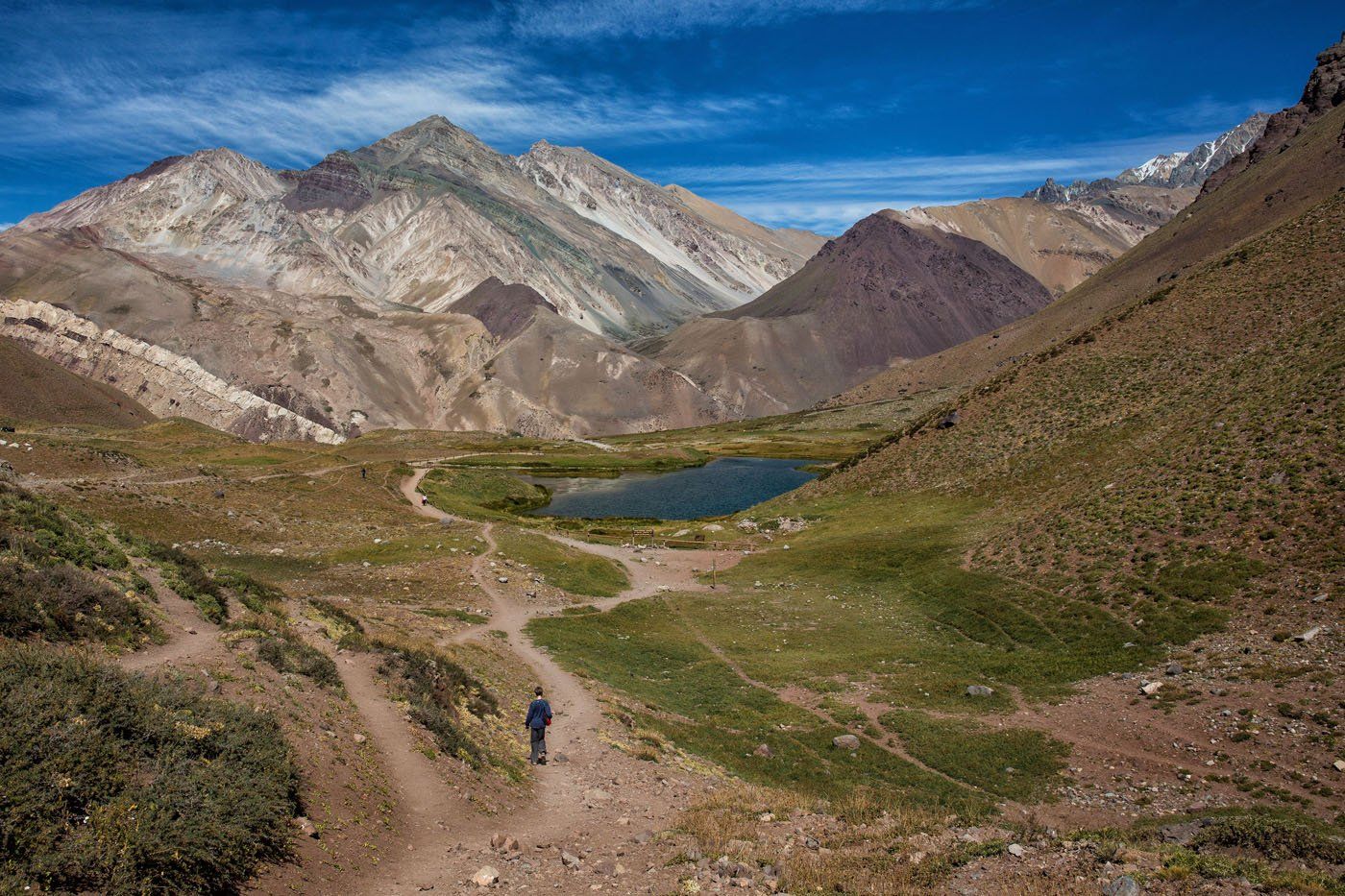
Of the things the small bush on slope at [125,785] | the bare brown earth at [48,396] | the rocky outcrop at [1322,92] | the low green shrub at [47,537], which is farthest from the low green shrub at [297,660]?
the rocky outcrop at [1322,92]

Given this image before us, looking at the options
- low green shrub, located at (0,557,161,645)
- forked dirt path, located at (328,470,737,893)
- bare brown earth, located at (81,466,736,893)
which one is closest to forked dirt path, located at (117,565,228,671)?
bare brown earth, located at (81,466,736,893)

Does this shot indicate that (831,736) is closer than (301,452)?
Yes

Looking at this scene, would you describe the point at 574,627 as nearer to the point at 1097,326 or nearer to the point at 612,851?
the point at 612,851

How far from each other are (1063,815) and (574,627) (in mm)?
27128

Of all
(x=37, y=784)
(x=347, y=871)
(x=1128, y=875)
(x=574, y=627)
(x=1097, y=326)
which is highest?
(x=1097, y=326)

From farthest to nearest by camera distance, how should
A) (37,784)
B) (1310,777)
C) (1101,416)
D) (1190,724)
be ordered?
(1101,416) < (1190,724) < (1310,777) < (37,784)

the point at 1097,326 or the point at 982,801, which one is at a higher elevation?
the point at 1097,326

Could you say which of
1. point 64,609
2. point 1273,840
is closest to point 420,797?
point 64,609

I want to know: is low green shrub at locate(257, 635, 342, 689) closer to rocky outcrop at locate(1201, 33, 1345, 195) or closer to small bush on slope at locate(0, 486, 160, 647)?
small bush on slope at locate(0, 486, 160, 647)

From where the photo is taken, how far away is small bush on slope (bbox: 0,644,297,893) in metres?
9.69

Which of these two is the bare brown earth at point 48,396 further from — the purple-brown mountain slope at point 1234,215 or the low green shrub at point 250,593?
the purple-brown mountain slope at point 1234,215

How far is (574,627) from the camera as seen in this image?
134ft

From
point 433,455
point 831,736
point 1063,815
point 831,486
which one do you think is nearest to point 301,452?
point 433,455

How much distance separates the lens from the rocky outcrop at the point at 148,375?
616ft
